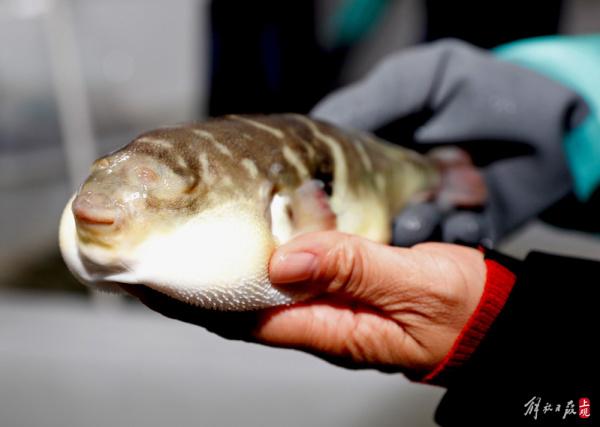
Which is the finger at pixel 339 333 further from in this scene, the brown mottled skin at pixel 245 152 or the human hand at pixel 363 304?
the brown mottled skin at pixel 245 152

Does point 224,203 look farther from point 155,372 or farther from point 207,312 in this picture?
point 155,372

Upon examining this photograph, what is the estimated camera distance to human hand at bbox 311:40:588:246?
1.31 meters

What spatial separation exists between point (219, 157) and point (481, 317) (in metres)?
0.37

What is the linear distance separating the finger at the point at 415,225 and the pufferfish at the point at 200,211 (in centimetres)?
23

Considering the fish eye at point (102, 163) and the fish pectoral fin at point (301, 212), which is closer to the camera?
the fish eye at point (102, 163)

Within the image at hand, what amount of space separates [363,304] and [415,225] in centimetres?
28

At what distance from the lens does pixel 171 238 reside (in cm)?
59

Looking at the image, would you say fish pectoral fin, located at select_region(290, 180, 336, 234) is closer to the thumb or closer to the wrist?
the thumb

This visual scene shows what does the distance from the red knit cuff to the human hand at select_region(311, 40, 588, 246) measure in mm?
499

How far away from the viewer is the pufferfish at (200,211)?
0.58m

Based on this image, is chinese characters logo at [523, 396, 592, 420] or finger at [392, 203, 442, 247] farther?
finger at [392, 203, 442, 247]

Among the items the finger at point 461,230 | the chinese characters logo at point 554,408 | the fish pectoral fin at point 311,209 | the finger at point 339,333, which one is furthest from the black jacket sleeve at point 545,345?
the finger at point 461,230

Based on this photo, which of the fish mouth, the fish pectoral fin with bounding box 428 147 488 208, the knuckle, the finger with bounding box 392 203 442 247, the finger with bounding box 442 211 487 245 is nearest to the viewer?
the fish mouth

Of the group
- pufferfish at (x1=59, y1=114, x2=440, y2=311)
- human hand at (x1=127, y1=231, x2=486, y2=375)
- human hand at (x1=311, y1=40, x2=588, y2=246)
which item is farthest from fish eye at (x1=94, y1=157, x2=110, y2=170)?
human hand at (x1=311, y1=40, x2=588, y2=246)
